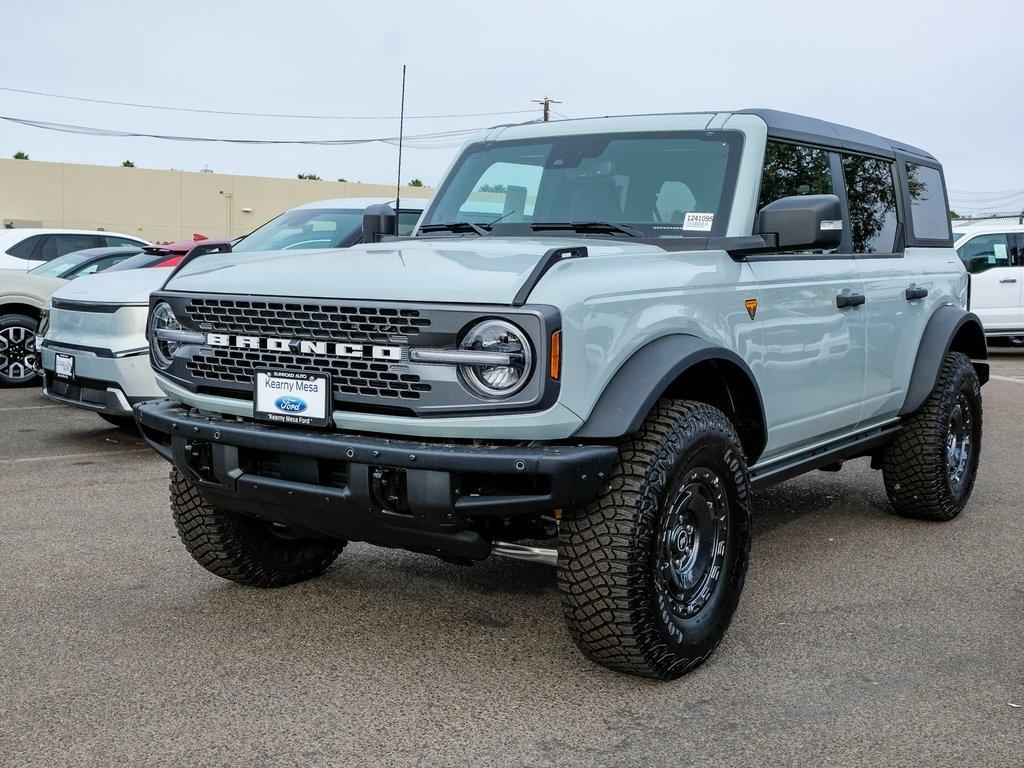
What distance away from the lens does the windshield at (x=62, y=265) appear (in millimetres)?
12023

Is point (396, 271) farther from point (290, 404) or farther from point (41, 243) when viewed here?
point (41, 243)

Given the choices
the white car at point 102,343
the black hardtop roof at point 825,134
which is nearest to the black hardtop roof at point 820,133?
the black hardtop roof at point 825,134

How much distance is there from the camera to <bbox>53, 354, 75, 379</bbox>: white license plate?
24.9 ft

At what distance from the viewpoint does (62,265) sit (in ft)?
40.2

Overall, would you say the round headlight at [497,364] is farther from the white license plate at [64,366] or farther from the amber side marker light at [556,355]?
the white license plate at [64,366]

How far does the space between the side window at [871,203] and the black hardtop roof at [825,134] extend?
0.21 feet

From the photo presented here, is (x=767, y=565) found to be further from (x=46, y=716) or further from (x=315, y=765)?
(x=46, y=716)

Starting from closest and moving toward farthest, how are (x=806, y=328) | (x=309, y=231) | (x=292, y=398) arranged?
(x=292, y=398) → (x=806, y=328) → (x=309, y=231)

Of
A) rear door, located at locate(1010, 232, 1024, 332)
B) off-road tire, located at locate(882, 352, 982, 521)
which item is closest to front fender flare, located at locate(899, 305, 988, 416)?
off-road tire, located at locate(882, 352, 982, 521)

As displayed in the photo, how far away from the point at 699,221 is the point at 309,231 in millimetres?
4944

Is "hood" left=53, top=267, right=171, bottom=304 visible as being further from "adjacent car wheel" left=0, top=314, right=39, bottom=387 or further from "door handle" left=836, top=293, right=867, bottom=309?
"door handle" left=836, top=293, right=867, bottom=309

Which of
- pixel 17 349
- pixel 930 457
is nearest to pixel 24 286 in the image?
pixel 17 349

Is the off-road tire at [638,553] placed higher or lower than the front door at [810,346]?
lower

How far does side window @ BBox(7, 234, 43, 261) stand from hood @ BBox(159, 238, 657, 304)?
Result: 11204 millimetres
